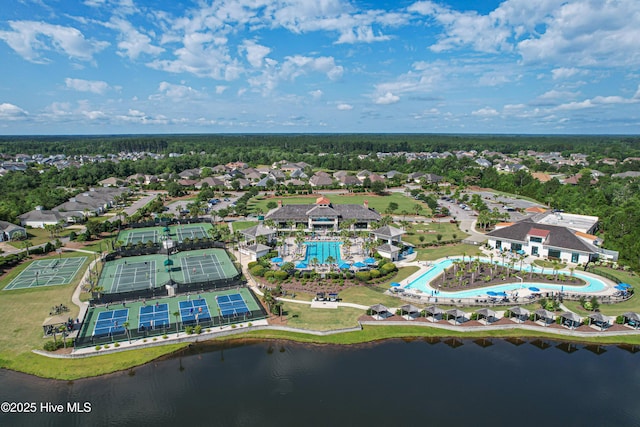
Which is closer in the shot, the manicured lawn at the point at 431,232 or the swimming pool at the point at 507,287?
the swimming pool at the point at 507,287

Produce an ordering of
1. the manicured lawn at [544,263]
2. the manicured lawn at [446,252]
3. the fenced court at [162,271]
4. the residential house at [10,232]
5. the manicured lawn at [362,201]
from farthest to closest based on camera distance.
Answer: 1. the manicured lawn at [362,201]
2. the residential house at [10,232]
3. the manicured lawn at [446,252]
4. the manicured lawn at [544,263]
5. the fenced court at [162,271]

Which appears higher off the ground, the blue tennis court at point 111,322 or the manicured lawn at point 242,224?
the manicured lawn at point 242,224

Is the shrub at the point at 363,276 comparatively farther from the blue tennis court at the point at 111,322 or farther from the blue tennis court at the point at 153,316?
the blue tennis court at the point at 111,322

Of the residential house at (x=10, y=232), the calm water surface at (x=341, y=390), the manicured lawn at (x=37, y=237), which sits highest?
the residential house at (x=10, y=232)

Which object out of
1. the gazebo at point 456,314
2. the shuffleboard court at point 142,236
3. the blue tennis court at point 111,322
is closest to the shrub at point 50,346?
the blue tennis court at point 111,322

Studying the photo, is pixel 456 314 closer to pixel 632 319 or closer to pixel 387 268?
pixel 387 268

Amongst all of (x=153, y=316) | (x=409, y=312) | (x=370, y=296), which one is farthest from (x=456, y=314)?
(x=153, y=316)

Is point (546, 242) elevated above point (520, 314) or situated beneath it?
elevated above
